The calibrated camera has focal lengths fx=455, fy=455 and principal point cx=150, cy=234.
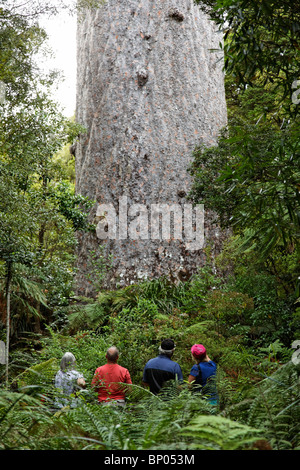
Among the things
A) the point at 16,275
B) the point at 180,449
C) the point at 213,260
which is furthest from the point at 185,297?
the point at 180,449

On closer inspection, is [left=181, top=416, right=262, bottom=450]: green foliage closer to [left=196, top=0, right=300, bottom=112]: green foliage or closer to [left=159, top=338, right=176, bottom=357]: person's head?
[left=196, top=0, right=300, bottom=112]: green foliage

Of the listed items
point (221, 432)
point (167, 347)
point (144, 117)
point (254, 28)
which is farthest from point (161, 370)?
point (144, 117)

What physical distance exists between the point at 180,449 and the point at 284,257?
247 inches

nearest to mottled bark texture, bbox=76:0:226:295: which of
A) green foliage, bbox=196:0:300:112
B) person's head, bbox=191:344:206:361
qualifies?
person's head, bbox=191:344:206:361

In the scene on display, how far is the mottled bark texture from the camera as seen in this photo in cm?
1027

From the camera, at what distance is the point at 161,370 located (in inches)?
199

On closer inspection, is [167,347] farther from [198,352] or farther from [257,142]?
[257,142]

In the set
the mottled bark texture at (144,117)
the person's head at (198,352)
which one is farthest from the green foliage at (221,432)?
the mottled bark texture at (144,117)

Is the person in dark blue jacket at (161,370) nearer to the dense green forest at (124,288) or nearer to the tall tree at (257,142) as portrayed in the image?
the dense green forest at (124,288)

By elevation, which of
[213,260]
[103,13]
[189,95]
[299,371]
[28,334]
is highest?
[103,13]

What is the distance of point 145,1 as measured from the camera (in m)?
11.6

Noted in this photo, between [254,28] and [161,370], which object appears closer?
[254,28]

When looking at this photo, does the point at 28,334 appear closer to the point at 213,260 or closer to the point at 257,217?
the point at 213,260

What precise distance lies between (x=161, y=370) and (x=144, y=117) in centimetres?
725
